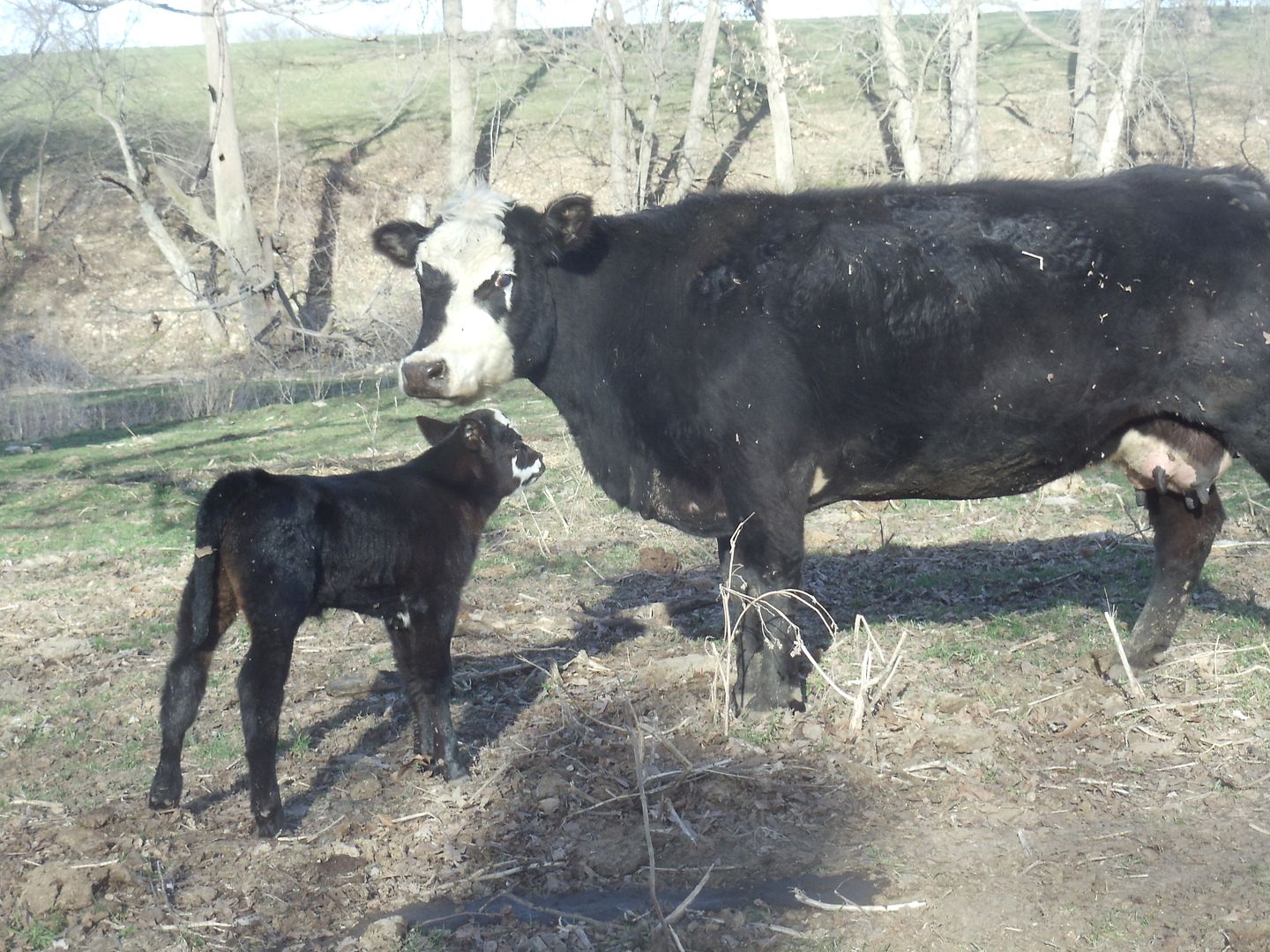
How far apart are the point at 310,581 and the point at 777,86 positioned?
24579 millimetres

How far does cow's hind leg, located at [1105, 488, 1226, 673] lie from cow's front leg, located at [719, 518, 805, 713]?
2030 millimetres

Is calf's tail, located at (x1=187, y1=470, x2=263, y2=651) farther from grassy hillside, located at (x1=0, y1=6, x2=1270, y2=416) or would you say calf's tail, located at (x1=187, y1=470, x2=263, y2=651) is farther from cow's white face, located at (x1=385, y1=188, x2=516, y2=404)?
grassy hillside, located at (x1=0, y1=6, x2=1270, y2=416)

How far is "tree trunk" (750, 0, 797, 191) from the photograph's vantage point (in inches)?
1031

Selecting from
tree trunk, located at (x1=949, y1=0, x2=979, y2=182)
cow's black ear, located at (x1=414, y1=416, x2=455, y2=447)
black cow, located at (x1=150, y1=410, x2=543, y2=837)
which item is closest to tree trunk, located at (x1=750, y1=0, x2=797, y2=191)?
tree trunk, located at (x1=949, y1=0, x2=979, y2=182)

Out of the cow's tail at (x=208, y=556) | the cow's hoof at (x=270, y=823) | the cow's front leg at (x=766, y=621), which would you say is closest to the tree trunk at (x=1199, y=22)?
the cow's front leg at (x=766, y=621)

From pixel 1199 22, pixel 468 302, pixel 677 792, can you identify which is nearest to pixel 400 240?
pixel 468 302

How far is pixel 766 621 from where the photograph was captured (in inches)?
251

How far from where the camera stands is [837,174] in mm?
36438

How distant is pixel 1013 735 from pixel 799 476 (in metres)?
1.63

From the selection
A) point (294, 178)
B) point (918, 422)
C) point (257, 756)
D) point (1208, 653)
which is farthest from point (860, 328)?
point (294, 178)

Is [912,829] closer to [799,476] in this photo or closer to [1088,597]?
[799,476]

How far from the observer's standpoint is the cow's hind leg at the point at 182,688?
552 cm

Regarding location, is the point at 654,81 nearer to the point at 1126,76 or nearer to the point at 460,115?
the point at 460,115

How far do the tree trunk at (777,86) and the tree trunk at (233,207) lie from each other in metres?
11.6
